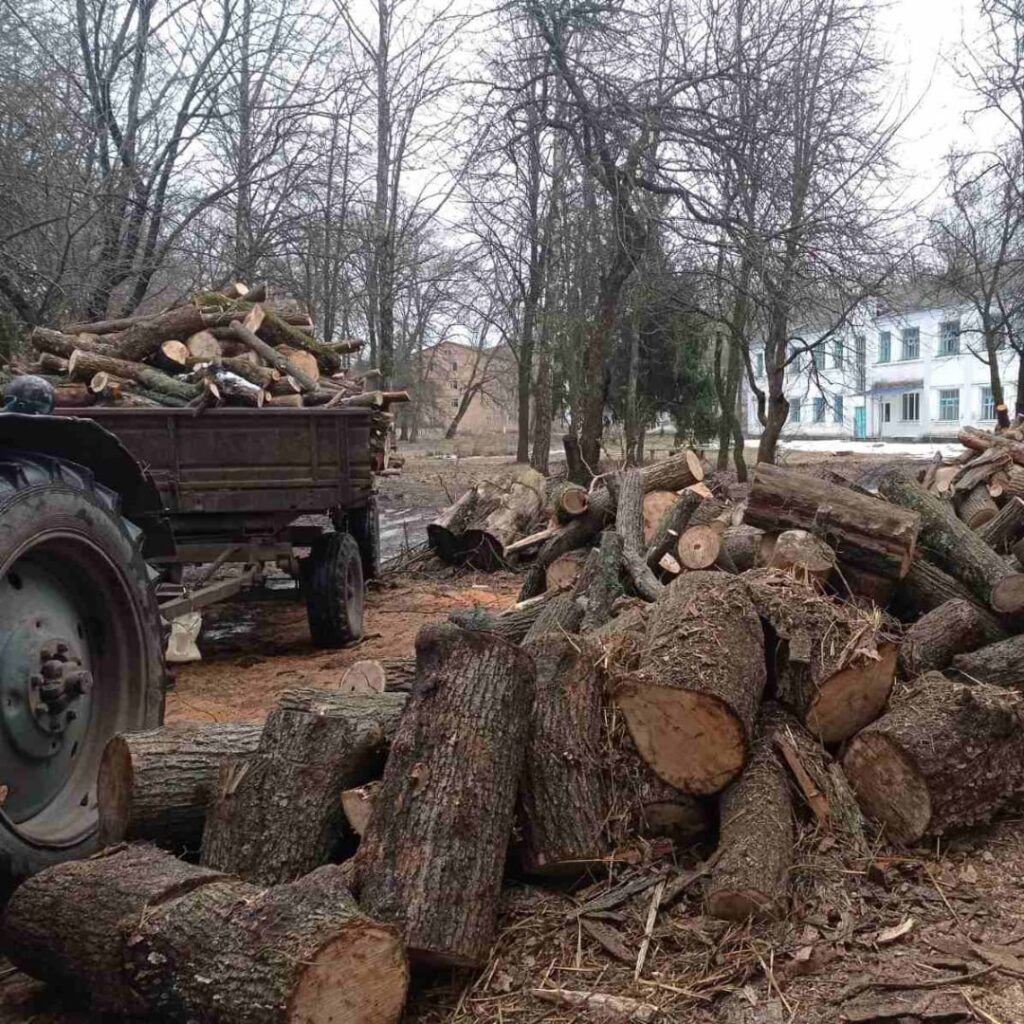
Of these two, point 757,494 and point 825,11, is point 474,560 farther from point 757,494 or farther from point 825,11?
point 825,11

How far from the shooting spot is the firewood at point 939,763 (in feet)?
11.7

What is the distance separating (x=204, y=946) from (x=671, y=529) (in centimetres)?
468

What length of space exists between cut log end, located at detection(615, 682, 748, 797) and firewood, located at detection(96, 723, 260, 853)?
1430mm

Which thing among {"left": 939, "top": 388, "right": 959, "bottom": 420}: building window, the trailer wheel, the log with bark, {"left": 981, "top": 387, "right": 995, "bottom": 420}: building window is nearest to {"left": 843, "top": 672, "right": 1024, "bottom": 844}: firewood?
the log with bark

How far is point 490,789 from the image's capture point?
3146 millimetres

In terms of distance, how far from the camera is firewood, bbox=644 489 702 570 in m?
6.66

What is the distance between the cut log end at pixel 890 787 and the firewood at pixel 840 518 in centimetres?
194

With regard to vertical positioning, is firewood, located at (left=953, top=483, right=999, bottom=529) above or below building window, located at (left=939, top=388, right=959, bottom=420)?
below

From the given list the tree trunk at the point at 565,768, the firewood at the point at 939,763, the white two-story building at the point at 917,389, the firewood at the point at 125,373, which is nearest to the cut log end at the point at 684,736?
the tree trunk at the point at 565,768

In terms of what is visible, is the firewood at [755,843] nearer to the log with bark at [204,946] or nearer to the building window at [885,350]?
the log with bark at [204,946]

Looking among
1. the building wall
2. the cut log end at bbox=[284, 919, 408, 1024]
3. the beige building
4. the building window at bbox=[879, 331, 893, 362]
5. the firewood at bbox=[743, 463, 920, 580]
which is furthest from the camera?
the building window at bbox=[879, 331, 893, 362]

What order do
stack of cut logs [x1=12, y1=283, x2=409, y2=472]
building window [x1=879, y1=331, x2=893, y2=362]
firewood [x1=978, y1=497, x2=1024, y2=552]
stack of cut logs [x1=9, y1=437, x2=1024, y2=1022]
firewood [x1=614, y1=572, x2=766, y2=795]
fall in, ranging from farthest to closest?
1. building window [x1=879, y1=331, x2=893, y2=362]
2. stack of cut logs [x1=12, y1=283, x2=409, y2=472]
3. firewood [x1=978, y1=497, x2=1024, y2=552]
4. firewood [x1=614, y1=572, x2=766, y2=795]
5. stack of cut logs [x1=9, y1=437, x2=1024, y2=1022]

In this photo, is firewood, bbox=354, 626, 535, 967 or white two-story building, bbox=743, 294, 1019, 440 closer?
firewood, bbox=354, 626, 535, 967

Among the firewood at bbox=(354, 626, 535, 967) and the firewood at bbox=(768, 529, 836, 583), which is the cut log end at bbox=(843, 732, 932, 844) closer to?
the firewood at bbox=(354, 626, 535, 967)
